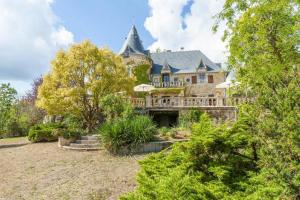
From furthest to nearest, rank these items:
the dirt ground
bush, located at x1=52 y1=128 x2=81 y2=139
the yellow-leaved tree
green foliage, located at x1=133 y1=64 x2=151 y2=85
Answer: green foliage, located at x1=133 y1=64 x2=151 y2=85 → the yellow-leaved tree → bush, located at x1=52 y1=128 x2=81 y2=139 → the dirt ground

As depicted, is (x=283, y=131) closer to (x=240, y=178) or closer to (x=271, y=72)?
(x=240, y=178)

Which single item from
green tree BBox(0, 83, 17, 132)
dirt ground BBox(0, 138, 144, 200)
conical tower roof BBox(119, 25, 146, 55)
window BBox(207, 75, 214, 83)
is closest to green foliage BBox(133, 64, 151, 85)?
conical tower roof BBox(119, 25, 146, 55)

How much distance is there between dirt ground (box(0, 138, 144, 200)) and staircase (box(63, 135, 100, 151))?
0.56 m

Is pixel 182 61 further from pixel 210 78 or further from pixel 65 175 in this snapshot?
pixel 65 175

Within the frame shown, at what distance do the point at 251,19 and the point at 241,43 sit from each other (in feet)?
2.72

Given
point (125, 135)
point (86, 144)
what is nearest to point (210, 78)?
point (86, 144)

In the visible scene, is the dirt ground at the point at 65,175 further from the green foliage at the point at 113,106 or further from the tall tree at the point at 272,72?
the tall tree at the point at 272,72

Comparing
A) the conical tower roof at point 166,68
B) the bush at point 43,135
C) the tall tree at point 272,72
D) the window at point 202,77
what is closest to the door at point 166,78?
the conical tower roof at point 166,68

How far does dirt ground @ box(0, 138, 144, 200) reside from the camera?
9.52m

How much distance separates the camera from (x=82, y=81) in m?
20.0

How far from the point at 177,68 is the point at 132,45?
305 inches

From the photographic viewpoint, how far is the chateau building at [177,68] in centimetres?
4091

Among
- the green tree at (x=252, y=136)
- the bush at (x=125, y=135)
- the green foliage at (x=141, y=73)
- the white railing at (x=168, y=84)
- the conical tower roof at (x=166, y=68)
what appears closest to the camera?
the green tree at (x=252, y=136)

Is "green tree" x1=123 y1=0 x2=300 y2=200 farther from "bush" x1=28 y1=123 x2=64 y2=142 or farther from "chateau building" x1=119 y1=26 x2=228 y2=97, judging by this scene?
"chateau building" x1=119 y1=26 x2=228 y2=97
